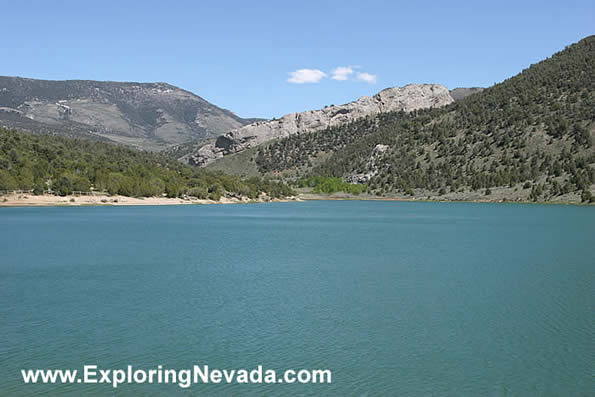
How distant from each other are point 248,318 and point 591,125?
167 m

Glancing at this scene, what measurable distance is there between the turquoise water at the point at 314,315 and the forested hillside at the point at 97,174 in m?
85.3

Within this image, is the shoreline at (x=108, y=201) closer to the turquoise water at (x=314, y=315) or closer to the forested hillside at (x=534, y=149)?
the forested hillside at (x=534, y=149)

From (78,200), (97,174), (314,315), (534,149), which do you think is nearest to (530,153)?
(534,149)

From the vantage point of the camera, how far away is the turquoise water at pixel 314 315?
664 inches

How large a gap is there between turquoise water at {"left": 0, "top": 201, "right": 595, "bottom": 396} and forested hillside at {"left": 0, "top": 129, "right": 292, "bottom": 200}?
280 ft

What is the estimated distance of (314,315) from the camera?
78.7 ft

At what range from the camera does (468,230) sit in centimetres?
6762

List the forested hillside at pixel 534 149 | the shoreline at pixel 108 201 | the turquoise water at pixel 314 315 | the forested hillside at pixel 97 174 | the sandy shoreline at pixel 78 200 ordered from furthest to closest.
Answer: the forested hillside at pixel 534 149, the forested hillside at pixel 97 174, the shoreline at pixel 108 201, the sandy shoreline at pixel 78 200, the turquoise water at pixel 314 315

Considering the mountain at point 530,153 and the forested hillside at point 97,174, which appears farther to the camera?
the mountain at point 530,153

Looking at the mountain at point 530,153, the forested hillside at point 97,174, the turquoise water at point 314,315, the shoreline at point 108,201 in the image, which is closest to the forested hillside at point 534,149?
the mountain at point 530,153

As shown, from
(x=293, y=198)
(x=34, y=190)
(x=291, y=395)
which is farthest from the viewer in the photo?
(x=293, y=198)

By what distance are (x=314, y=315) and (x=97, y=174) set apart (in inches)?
4919

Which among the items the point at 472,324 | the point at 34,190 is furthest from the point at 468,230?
the point at 34,190

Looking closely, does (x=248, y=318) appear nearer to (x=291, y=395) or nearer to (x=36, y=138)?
(x=291, y=395)
